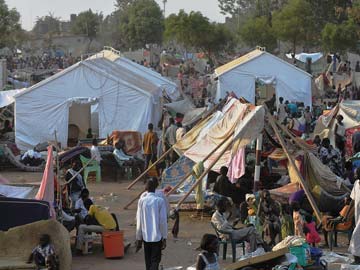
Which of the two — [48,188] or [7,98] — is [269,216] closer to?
[48,188]

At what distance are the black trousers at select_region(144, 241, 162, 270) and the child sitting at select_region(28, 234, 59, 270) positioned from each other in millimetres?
1142

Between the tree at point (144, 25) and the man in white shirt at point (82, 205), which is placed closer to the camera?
the man in white shirt at point (82, 205)

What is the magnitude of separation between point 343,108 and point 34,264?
44.2 feet

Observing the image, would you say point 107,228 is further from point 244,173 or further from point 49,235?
point 244,173

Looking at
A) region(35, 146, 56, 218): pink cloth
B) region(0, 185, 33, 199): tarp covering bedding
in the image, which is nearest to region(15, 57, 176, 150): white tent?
region(0, 185, 33, 199): tarp covering bedding

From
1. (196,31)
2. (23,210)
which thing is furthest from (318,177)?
(196,31)

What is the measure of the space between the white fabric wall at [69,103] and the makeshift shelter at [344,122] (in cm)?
533

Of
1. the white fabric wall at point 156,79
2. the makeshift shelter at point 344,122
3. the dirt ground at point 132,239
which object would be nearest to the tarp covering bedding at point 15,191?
the dirt ground at point 132,239

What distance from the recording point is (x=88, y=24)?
84.9 m

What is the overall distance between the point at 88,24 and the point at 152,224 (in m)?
77.9

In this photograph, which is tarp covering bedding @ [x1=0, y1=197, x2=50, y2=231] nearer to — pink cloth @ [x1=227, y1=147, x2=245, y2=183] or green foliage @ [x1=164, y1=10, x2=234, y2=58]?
pink cloth @ [x1=227, y1=147, x2=245, y2=183]

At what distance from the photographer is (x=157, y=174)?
17500 mm

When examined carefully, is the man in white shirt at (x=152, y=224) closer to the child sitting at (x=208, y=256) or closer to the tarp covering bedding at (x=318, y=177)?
the child sitting at (x=208, y=256)

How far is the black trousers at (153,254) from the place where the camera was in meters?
8.91
